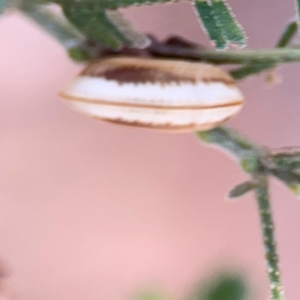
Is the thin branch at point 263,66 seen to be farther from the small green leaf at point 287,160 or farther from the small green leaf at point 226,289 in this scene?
the small green leaf at point 226,289

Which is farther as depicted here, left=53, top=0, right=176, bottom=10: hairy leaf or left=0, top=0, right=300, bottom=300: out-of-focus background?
left=0, top=0, right=300, bottom=300: out-of-focus background

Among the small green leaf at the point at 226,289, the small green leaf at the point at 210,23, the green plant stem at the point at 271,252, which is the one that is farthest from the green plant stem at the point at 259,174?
the small green leaf at the point at 226,289

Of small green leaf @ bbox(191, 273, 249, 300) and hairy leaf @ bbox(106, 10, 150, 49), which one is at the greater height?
hairy leaf @ bbox(106, 10, 150, 49)

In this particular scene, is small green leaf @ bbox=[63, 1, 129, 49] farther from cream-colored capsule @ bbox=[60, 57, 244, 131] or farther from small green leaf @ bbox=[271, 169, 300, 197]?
small green leaf @ bbox=[271, 169, 300, 197]

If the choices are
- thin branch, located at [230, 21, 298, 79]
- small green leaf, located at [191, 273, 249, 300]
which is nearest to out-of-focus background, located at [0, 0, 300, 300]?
small green leaf, located at [191, 273, 249, 300]

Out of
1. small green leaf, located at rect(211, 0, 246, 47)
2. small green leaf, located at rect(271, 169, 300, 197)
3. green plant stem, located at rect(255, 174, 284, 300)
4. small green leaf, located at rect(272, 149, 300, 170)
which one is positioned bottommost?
green plant stem, located at rect(255, 174, 284, 300)

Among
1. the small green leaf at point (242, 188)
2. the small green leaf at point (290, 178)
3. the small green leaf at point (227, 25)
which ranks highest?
the small green leaf at point (227, 25)

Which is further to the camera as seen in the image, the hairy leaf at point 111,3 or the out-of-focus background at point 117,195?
the out-of-focus background at point 117,195
